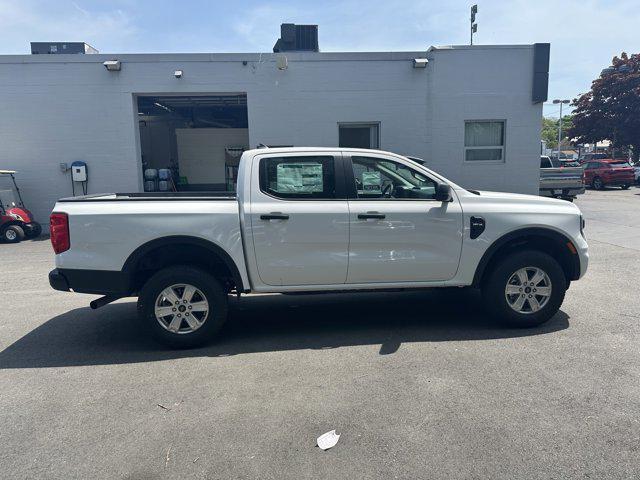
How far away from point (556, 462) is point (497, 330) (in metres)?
2.41

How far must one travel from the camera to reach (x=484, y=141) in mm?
13680

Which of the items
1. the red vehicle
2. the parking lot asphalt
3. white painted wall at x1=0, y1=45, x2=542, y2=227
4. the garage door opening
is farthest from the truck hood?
the red vehicle

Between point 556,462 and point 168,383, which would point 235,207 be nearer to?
point 168,383

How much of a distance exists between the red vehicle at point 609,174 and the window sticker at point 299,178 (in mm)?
28767

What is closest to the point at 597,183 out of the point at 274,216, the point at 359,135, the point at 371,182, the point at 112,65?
the point at 359,135

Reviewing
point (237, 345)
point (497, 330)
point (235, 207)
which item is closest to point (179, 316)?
point (237, 345)

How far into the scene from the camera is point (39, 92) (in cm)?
1279

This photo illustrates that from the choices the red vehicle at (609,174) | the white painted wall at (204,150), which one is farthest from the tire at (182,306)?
the red vehicle at (609,174)

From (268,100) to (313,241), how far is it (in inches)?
352

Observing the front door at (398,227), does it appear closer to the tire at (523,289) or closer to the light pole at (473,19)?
the tire at (523,289)

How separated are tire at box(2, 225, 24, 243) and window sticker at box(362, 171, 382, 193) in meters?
10.6

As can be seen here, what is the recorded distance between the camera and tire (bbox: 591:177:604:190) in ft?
94.6

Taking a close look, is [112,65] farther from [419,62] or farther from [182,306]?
[182,306]

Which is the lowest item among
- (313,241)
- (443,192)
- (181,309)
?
(181,309)
